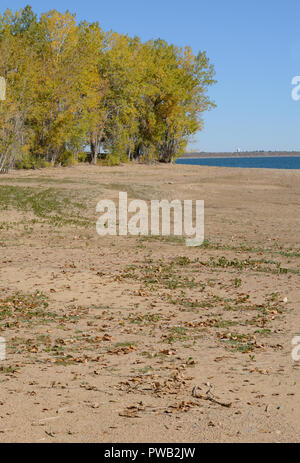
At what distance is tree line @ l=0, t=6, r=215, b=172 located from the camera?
48.4m

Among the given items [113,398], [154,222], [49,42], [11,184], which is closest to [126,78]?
[49,42]

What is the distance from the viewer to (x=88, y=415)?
7.79 m

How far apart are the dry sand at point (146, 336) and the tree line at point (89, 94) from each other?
1032 inches

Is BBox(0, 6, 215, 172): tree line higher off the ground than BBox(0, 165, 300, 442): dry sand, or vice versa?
BBox(0, 6, 215, 172): tree line

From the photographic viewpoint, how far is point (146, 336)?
11.4 m

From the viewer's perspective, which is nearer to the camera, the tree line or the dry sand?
the dry sand

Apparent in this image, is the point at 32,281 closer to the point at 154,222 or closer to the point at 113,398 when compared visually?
the point at 113,398

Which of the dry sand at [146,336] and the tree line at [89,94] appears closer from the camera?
the dry sand at [146,336]

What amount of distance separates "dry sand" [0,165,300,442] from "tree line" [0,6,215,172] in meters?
26.2

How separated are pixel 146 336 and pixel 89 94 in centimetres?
4728

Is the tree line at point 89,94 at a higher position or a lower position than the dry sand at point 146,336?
higher

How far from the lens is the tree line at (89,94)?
159 ft

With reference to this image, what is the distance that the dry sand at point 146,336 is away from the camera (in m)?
7.63

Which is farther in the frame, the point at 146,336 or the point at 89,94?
the point at 89,94
